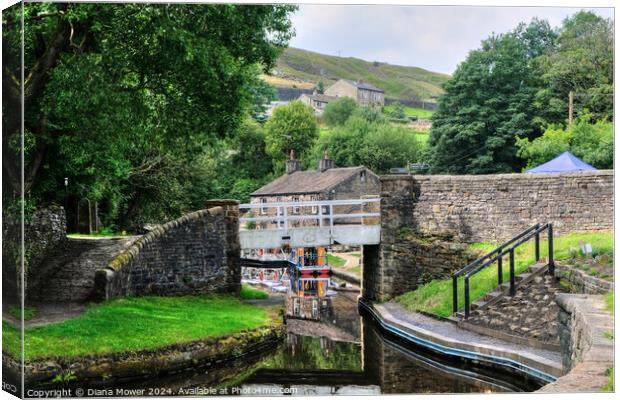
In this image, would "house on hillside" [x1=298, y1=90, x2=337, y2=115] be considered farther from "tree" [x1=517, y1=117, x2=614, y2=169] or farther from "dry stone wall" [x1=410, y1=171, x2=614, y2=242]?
"dry stone wall" [x1=410, y1=171, x2=614, y2=242]

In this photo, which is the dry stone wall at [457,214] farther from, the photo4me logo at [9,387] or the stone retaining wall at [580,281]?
the photo4me logo at [9,387]

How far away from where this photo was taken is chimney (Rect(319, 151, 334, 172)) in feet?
48.4

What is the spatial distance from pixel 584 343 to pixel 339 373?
13.4 feet

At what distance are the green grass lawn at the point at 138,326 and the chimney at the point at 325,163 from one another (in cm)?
290

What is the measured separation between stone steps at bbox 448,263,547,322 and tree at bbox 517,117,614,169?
1939 mm

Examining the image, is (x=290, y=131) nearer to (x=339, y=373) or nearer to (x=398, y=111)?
(x=398, y=111)

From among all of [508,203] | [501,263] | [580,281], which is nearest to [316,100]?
[501,263]

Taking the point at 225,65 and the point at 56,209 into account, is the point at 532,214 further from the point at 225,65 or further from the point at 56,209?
the point at 56,209

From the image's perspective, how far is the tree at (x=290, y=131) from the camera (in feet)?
43.2

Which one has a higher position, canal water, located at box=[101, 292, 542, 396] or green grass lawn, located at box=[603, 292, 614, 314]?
green grass lawn, located at box=[603, 292, 614, 314]

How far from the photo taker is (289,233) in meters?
17.6

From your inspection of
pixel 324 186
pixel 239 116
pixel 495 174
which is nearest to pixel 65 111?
pixel 239 116

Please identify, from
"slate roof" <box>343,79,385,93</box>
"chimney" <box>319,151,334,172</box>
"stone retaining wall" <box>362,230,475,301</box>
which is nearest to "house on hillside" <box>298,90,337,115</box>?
"slate roof" <box>343,79,385,93</box>

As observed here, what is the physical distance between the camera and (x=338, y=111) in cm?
1295
